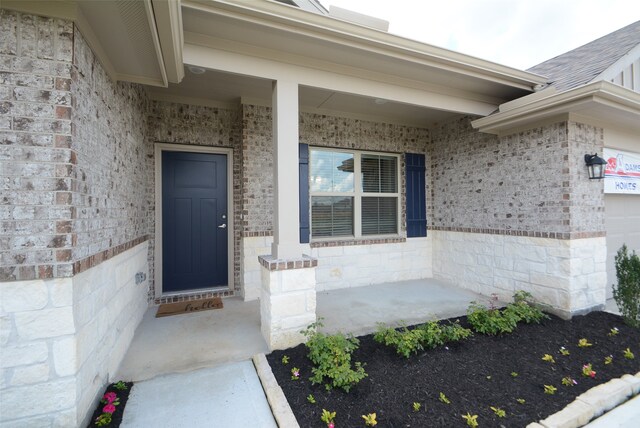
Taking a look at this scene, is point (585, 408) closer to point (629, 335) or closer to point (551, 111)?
point (629, 335)

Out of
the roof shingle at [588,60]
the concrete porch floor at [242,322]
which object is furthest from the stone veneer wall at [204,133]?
the roof shingle at [588,60]

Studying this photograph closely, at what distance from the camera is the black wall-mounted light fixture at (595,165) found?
343 cm

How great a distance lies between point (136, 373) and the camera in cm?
227

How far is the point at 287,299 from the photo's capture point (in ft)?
8.65

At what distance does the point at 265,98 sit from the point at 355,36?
176 cm

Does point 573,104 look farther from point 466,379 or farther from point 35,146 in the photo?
point 35,146

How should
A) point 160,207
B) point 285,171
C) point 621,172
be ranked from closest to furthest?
1. point 285,171
2. point 160,207
3. point 621,172

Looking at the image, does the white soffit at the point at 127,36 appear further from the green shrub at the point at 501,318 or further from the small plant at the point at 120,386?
the green shrub at the point at 501,318

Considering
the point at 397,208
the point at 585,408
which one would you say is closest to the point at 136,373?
the point at 585,408

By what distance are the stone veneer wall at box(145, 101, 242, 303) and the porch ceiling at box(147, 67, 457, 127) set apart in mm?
126

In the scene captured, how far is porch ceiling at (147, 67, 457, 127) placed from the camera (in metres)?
3.46

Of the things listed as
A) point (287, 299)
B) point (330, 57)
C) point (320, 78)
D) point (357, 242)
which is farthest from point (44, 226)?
point (357, 242)

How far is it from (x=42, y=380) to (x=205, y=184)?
294 centimetres

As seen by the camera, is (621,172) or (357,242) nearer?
(621,172)
